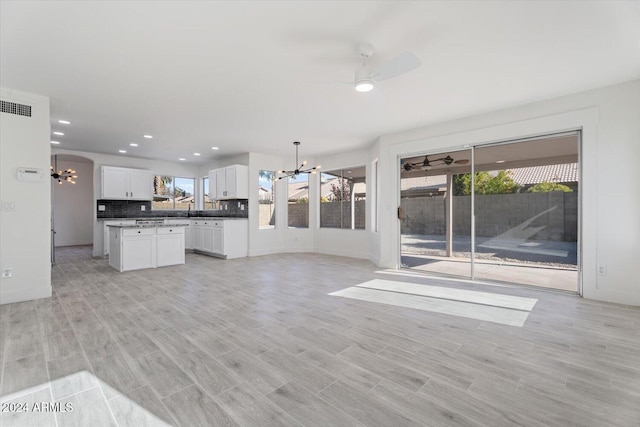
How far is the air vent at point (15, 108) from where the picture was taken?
11.9 feet

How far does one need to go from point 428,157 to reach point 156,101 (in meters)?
4.70

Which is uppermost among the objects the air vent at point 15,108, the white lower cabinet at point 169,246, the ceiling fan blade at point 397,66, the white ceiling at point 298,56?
the white ceiling at point 298,56

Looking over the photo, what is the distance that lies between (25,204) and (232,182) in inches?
163

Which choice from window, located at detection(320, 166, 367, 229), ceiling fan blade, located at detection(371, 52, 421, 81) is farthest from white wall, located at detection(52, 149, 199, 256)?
ceiling fan blade, located at detection(371, 52, 421, 81)

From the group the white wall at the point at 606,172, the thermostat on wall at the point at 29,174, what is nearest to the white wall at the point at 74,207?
the thermostat on wall at the point at 29,174

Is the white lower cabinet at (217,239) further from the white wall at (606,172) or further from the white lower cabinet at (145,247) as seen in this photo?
the white wall at (606,172)

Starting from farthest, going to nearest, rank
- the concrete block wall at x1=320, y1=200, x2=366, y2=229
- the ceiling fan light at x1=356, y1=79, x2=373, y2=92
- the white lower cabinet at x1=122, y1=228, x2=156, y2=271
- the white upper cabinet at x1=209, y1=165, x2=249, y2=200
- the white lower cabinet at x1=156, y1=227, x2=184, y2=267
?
the white upper cabinet at x1=209, y1=165, x2=249, y2=200
the concrete block wall at x1=320, y1=200, x2=366, y2=229
the white lower cabinet at x1=156, y1=227, x2=184, y2=267
the white lower cabinet at x1=122, y1=228, x2=156, y2=271
the ceiling fan light at x1=356, y1=79, x2=373, y2=92

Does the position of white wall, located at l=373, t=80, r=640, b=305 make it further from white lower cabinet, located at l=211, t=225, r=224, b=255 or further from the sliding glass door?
white lower cabinet, located at l=211, t=225, r=224, b=255

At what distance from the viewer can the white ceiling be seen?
7.46 feet

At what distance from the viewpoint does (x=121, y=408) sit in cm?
165

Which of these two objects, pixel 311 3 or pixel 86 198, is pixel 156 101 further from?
pixel 86 198

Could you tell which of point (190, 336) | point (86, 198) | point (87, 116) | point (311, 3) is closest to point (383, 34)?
point (311, 3)

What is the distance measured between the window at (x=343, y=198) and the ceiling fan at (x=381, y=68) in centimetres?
449

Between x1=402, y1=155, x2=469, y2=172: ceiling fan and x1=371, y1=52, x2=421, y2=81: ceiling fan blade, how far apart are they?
9.98ft
